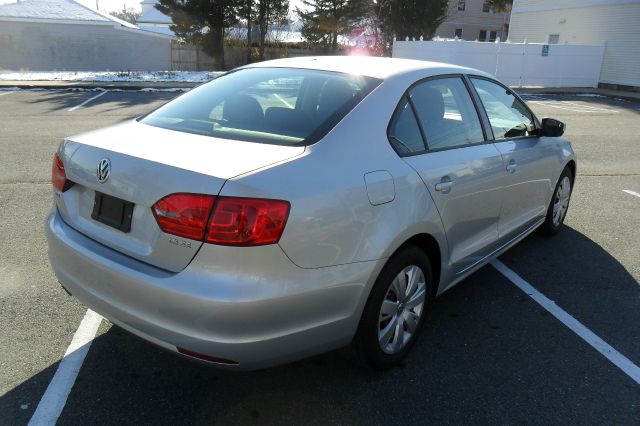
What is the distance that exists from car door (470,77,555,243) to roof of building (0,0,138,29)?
3309cm

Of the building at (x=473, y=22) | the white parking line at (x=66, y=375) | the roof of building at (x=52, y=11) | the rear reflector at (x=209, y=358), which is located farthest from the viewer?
the building at (x=473, y=22)

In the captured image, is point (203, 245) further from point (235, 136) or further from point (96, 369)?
point (96, 369)

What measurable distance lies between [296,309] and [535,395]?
→ 147 cm

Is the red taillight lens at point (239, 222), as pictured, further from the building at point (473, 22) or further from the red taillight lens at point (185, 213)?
the building at point (473, 22)

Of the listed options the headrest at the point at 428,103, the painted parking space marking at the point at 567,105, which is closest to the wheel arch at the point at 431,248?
the headrest at the point at 428,103

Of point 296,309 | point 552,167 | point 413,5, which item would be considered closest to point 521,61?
point 413,5

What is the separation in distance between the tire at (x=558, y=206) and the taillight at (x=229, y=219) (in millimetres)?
3524

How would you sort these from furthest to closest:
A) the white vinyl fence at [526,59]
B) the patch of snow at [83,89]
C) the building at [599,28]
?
the white vinyl fence at [526,59] < the building at [599,28] < the patch of snow at [83,89]

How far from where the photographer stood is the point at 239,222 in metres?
2.14

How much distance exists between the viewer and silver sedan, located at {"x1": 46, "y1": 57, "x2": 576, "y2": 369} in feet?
7.16

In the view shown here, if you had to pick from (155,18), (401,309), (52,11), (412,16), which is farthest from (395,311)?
(155,18)

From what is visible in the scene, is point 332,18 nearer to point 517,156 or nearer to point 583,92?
point 583,92

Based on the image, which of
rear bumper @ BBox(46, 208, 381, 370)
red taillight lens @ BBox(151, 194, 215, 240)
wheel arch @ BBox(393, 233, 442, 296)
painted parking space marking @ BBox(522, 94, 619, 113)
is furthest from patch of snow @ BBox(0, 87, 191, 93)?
red taillight lens @ BBox(151, 194, 215, 240)

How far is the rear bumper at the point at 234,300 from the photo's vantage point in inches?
85.0
